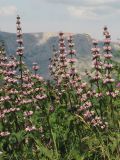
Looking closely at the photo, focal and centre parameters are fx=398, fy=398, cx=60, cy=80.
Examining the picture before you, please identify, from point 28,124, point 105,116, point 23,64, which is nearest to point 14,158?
point 28,124

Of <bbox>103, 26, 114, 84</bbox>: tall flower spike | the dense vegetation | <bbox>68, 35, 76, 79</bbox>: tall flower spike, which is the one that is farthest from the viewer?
<bbox>68, 35, 76, 79</bbox>: tall flower spike

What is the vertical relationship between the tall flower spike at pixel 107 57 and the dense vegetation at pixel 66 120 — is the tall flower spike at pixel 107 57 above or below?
above

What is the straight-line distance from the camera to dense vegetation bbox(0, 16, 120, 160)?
838 centimetres

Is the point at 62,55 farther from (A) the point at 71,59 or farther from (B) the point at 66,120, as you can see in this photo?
(B) the point at 66,120

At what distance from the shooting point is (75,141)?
9.27m

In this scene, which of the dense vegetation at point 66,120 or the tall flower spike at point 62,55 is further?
the tall flower spike at point 62,55

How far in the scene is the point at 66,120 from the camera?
9781mm

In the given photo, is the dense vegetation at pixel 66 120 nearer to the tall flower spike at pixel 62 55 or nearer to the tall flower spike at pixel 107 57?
the tall flower spike at pixel 107 57

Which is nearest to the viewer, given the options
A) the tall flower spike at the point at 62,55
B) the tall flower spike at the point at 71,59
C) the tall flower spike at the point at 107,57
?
the tall flower spike at the point at 107,57

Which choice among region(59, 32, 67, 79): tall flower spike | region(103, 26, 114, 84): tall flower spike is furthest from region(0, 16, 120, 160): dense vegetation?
region(59, 32, 67, 79): tall flower spike

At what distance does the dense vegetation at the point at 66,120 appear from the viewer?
8383mm

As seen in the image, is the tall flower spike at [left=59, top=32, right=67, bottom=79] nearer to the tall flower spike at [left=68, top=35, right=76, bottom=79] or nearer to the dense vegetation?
the tall flower spike at [left=68, top=35, right=76, bottom=79]

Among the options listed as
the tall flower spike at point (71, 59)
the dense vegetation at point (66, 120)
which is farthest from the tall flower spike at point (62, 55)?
the dense vegetation at point (66, 120)

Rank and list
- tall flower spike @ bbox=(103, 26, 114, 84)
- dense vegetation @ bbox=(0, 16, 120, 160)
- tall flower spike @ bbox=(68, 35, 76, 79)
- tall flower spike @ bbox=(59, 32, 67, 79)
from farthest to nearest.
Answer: tall flower spike @ bbox=(59, 32, 67, 79) < tall flower spike @ bbox=(68, 35, 76, 79) < tall flower spike @ bbox=(103, 26, 114, 84) < dense vegetation @ bbox=(0, 16, 120, 160)
